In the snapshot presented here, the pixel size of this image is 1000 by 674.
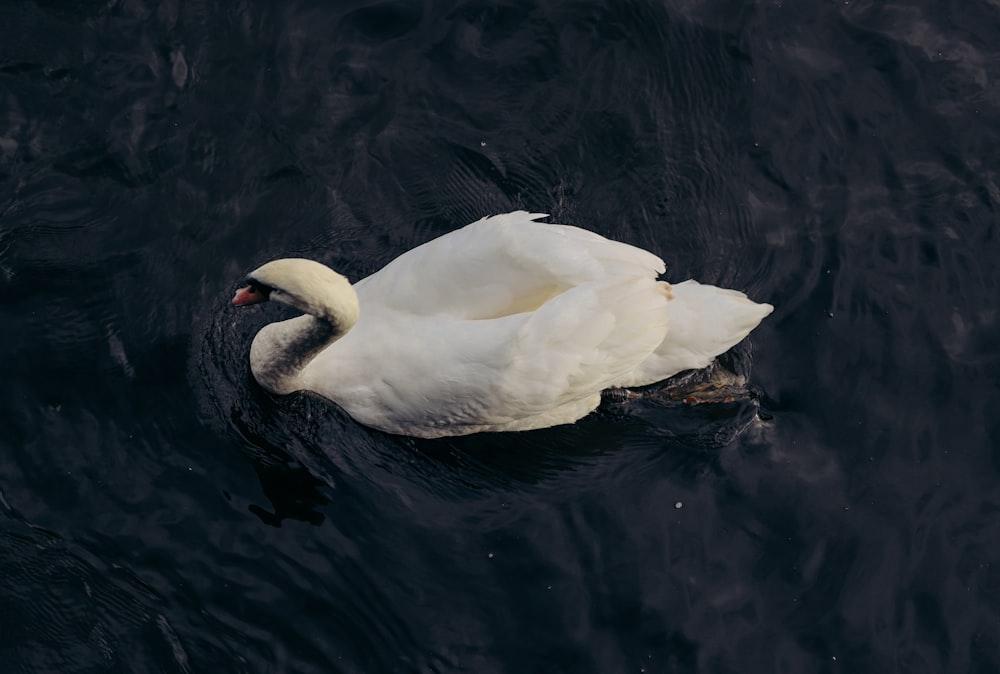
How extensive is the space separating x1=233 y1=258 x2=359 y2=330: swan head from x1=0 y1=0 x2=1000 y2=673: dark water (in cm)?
141

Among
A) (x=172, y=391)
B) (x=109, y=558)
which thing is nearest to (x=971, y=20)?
(x=172, y=391)

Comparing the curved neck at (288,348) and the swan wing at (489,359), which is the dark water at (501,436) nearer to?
the curved neck at (288,348)

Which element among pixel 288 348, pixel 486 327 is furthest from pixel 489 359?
pixel 288 348

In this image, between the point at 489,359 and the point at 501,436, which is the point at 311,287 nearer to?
the point at 489,359

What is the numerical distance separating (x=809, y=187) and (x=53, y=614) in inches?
276

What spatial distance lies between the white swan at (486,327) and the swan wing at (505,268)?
0.01 meters

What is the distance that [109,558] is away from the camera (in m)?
9.41

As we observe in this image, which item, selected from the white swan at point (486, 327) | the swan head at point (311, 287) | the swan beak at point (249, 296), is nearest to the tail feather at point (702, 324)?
the white swan at point (486, 327)

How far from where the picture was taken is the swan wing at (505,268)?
946cm

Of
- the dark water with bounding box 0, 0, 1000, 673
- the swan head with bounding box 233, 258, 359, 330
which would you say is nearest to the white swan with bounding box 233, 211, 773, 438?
the swan head with bounding box 233, 258, 359, 330

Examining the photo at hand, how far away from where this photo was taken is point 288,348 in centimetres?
966

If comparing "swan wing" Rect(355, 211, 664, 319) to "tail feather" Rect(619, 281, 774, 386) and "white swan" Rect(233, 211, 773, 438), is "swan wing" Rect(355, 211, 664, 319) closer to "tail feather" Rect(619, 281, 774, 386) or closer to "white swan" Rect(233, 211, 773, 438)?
"white swan" Rect(233, 211, 773, 438)

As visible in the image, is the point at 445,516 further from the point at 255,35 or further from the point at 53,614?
the point at 255,35

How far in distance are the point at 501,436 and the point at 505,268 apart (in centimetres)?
145
